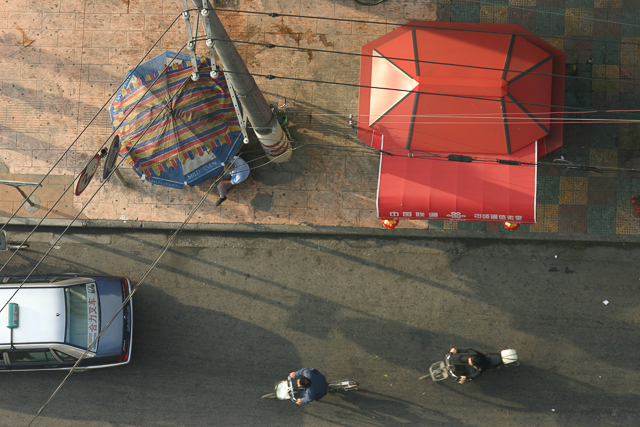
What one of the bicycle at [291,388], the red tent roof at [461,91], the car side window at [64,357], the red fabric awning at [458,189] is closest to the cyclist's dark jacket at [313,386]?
the bicycle at [291,388]

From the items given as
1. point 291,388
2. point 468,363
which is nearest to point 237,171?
point 291,388

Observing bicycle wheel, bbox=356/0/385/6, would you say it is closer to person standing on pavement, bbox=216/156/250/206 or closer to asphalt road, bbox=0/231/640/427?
person standing on pavement, bbox=216/156/250/206

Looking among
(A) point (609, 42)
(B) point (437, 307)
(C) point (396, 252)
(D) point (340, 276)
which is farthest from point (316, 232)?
(A) point (609, 42)

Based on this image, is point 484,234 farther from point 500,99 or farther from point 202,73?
point 202,73

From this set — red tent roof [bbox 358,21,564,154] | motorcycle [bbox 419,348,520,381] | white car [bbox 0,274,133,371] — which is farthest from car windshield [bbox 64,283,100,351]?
motorcycle [bbox 419,348,520,381]

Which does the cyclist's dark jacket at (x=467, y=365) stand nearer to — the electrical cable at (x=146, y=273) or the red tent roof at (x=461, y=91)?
the red tent roof at (x=461, y=91)

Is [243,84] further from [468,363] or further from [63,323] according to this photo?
[468,363]
